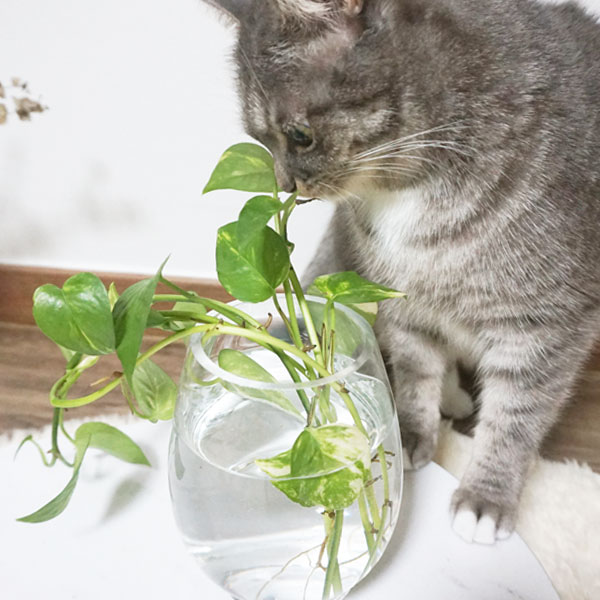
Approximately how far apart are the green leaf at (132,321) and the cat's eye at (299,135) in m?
0.35

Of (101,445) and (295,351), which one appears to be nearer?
(295,351)

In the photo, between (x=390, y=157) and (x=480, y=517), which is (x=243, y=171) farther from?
(x=480, y=517)

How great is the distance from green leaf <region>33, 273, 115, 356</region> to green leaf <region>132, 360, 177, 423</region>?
5.0 inches

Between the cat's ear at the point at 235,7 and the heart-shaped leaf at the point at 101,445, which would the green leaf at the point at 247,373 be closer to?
the heart-shaped leaf at the point at 101,445

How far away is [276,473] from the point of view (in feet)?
1.54

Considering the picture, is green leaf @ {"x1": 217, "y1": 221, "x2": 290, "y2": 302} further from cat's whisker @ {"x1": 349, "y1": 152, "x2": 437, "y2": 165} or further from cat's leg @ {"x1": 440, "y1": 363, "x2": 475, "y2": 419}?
cat's leg @ {"x1": 440, "y1": 363, "x2": 475, "y2": 419}

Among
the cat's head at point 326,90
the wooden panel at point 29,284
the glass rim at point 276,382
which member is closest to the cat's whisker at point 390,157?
the cat's head at point 326,90

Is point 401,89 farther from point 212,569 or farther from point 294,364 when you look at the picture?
point 212,569

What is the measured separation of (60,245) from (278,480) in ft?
3.86

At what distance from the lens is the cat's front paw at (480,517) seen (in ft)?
2.17

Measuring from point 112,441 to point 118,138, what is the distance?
83cm

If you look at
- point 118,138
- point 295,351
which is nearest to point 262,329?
point 295,351

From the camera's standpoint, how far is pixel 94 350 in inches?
19.7

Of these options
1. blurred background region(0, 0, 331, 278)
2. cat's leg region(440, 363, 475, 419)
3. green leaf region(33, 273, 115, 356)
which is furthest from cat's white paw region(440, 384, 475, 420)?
green leaf region(33, 273, 115, 356)
